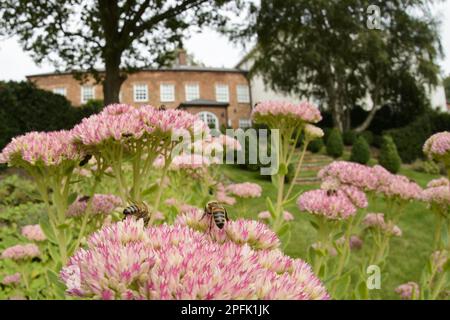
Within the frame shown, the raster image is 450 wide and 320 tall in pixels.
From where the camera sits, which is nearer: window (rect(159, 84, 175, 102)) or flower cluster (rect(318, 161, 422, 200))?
flower cluster (rect(318, 161, 422, 200))

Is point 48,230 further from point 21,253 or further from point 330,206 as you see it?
point 21,253

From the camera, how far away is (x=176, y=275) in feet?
1.92

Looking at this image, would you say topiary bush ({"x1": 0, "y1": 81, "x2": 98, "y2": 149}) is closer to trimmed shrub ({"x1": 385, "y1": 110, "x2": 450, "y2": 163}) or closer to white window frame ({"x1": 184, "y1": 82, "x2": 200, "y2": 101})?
trimmed shrub ({"x1": 385, "y1": 110, "x2": 450, "y2": 163})

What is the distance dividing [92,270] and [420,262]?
6.97 metres

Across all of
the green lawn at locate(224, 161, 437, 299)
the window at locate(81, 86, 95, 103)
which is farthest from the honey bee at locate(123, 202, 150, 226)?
the window at locate(81, 86, 95, 103)

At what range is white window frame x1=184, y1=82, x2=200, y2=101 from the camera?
34594mm

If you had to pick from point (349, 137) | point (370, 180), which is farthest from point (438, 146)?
point (349, 137)

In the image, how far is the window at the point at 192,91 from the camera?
114 ft

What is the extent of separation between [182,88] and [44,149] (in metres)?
33.8

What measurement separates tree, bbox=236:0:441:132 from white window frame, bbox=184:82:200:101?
11156 millimetres

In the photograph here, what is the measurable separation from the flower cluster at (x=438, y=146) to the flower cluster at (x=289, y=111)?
58 cm
